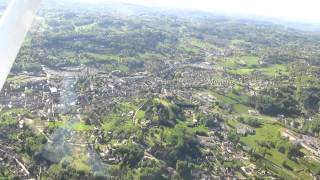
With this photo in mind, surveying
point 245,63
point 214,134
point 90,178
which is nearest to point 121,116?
point 214,134

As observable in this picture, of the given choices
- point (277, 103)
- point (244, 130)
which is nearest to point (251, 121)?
point (244, 130)

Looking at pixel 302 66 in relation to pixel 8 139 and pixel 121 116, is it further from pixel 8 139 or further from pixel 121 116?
pixel 8 139

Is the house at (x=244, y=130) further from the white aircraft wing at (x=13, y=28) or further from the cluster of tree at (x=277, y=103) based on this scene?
the white aircraft wing at (x=13, y=28)

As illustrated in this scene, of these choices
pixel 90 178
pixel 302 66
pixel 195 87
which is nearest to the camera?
pixel 90 178

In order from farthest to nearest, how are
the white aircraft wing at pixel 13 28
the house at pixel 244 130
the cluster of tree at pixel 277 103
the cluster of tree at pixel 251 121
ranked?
the cluster of tree at pixel 277 103, the cluster of tree at pixel 251 121, the house at pixel 244 130, the white aircraft wing at pixel 13 28

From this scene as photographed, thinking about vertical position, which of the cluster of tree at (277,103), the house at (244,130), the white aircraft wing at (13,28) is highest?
the white aircraft wing at (13,28)

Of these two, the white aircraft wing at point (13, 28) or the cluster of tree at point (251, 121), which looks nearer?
the white aircraft wing at point (13, 28)

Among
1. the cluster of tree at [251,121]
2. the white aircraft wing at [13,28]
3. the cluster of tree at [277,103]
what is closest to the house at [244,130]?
the cluster of tree at [251,121]

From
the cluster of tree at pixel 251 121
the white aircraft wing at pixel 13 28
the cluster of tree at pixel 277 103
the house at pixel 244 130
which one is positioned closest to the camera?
the white aircraft wing at pixel 13 28
